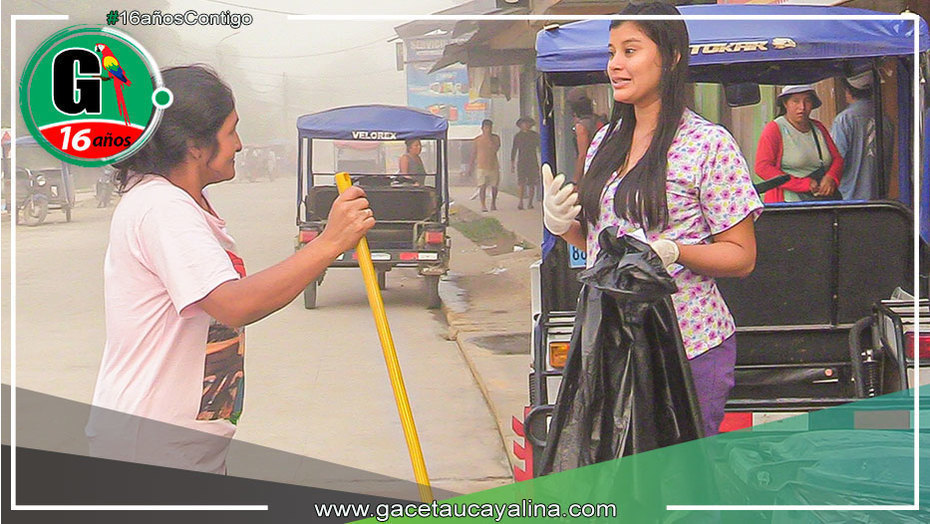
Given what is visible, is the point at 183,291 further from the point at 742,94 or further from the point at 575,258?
the point at 742,94

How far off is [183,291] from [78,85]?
3.12 feet

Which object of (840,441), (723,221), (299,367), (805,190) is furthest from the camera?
(805,190)

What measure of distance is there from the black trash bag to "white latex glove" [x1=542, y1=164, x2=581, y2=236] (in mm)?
111

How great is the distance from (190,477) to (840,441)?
1664mm

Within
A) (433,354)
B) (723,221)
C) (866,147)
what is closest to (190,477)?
(723,221)

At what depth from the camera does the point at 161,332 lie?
2365 mm

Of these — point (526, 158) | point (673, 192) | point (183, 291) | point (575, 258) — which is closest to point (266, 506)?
point (183, 291)

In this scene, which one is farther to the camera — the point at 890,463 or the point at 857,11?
the point at 857,11

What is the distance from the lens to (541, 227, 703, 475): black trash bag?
2.91m

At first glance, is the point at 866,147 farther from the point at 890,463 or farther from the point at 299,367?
the point at 299,367

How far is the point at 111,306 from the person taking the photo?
235 centimetres

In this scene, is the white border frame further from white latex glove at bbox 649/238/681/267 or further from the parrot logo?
white latex glove at bbox 649/238/681/267

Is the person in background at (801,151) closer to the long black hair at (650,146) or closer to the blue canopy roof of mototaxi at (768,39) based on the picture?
the blue canopy roof of mototaxi at (768,39)

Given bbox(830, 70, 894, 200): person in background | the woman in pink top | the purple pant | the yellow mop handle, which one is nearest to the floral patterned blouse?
the woman in pink top
